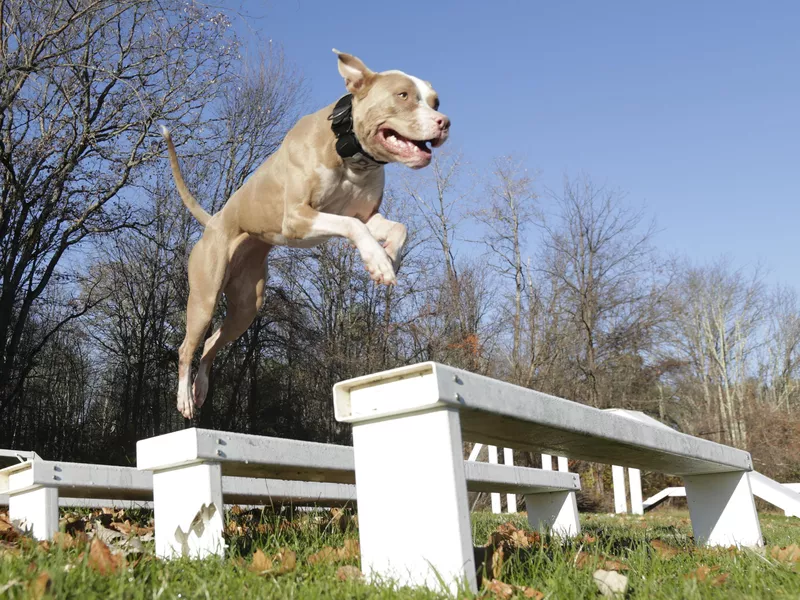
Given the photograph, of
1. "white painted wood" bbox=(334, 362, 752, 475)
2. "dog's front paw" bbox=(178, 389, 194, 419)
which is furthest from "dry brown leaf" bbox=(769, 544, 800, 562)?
"dog's front paw" bbox=(178, 389, 194, 419)

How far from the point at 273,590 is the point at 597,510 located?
47.7 feet

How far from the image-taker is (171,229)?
17.2m

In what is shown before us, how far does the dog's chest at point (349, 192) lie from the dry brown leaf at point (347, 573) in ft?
6.19

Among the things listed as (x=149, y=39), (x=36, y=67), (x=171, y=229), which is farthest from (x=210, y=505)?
(x=171, y=229)

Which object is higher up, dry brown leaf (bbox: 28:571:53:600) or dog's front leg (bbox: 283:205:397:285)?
dog's front leg (bbox: 283:205:397:285)

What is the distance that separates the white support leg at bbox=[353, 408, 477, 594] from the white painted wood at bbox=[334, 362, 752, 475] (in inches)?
2.2

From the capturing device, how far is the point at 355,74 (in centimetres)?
335

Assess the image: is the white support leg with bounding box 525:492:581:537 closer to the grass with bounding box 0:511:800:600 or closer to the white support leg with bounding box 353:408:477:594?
the grass with bounding box 0:511:800:600

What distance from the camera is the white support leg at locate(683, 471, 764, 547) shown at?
344cm

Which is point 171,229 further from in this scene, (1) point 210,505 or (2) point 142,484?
(1) point 210,505

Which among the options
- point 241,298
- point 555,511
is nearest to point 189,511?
point 241,298

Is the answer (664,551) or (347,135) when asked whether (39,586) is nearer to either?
(664,551)

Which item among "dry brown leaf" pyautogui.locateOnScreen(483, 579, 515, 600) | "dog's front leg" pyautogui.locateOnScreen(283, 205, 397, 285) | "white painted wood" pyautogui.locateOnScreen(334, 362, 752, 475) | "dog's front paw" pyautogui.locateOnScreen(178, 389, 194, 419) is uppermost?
"dog's front leg" pyautogui.locateOnScreen(283, 205, 397, 285)

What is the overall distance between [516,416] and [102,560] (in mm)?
1148
